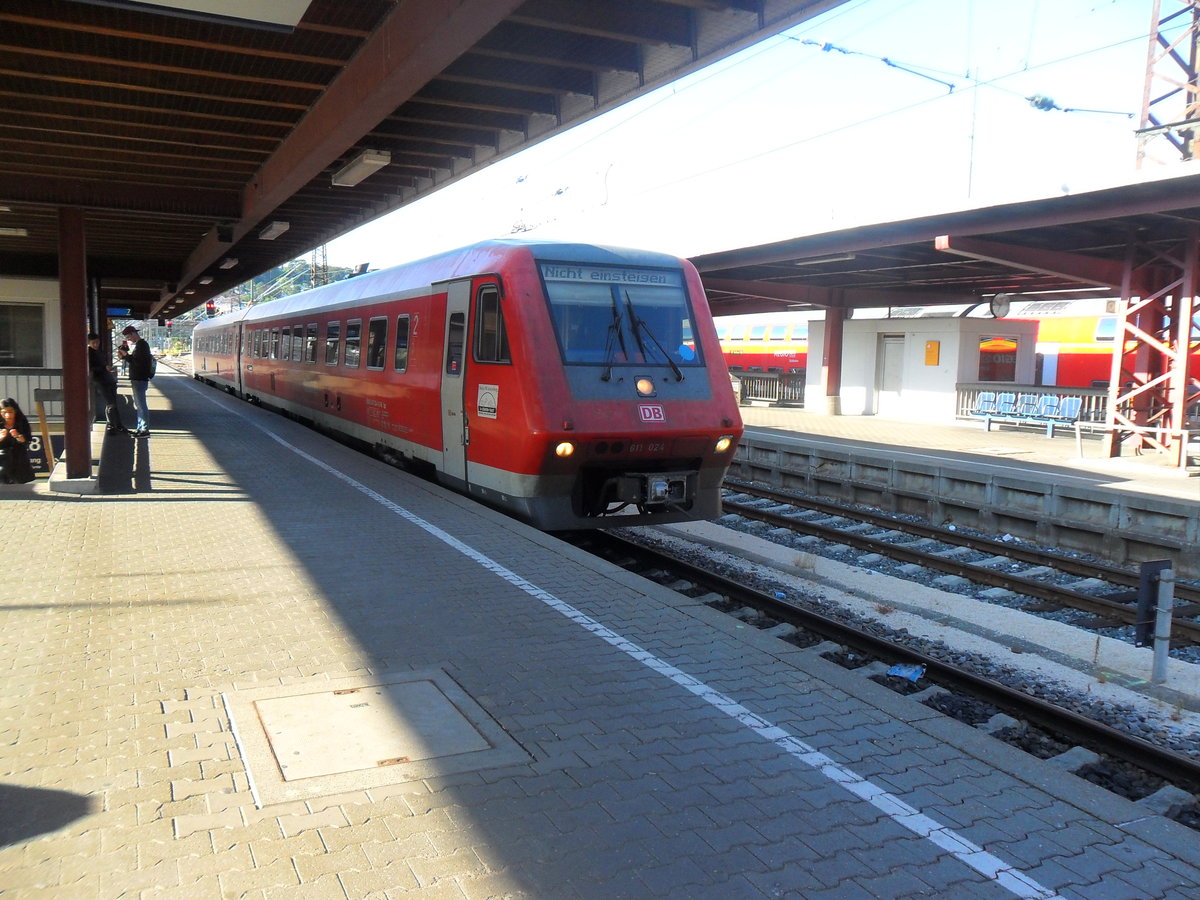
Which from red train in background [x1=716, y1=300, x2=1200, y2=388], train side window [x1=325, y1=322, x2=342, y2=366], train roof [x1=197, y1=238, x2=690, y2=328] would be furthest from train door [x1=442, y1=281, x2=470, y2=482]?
red train in background [x1=716, y1=300, x2=1200, y2=388]

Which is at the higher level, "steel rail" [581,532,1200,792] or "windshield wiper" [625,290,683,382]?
"windshield wiper" [625,290,683,382]

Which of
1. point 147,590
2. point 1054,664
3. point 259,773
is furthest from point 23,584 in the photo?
point 1054,664

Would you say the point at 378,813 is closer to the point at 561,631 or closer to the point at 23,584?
the point at 561,631

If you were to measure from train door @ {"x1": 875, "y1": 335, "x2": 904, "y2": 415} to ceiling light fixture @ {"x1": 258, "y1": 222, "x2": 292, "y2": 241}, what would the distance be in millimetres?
16954

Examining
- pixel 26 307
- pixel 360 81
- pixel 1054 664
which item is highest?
pixel 360 81

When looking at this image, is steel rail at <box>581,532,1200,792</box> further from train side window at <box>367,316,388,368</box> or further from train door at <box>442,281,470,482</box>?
train side window at <box>367,316,388,368</box>

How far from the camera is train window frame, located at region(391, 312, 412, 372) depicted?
11227 millimetres

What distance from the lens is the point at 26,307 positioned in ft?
55.9

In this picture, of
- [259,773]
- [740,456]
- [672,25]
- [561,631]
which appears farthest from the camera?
[740,456]

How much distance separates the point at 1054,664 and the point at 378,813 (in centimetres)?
503

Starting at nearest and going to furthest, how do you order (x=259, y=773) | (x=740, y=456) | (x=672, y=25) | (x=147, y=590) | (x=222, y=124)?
(x=259, y=773)
(x=147, y=590)
(x=672, y=25)
(x=222, y=124)
(x=740, y=456)

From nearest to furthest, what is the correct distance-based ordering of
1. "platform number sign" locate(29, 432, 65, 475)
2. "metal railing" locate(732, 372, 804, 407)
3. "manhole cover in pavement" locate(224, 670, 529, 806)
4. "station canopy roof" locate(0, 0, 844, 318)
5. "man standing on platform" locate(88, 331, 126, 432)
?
"manhole cover in pavement" locate(224, 670, 529, 806) < "station canopy roof" locate(0, 0, 844, 318) < "platform number sign" locate(29, 432, 65, 475) < "man standing on platform" locate(88, 331, 126, 432) < "metal railing" locate(732, 372, 804, 407)

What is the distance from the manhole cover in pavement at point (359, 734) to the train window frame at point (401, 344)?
6871 millimetres

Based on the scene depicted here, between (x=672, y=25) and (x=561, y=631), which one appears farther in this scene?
(x=672, y=25)
